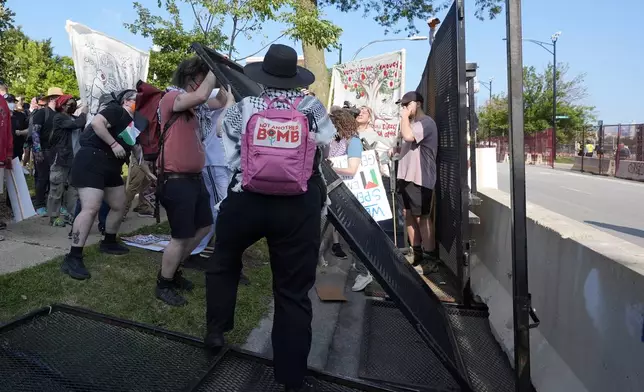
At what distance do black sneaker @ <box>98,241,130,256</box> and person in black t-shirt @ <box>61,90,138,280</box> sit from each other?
Result: 58 cm

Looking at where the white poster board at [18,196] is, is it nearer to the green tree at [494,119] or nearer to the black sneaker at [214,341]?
the black sneaker at [214,341]

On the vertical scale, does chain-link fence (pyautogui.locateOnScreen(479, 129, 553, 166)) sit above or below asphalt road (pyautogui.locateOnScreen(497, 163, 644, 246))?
above

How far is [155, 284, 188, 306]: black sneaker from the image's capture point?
389 centimetres

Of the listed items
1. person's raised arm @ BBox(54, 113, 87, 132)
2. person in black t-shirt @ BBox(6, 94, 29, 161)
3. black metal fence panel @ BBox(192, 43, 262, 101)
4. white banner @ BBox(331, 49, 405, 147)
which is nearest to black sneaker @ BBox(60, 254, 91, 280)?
black metal fence panel @ BBox(192, 43, 262, 101)

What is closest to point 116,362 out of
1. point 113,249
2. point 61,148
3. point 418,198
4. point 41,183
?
point 113,249

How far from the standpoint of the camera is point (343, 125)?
5375 millimetres

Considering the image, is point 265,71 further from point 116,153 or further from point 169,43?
point 169,43

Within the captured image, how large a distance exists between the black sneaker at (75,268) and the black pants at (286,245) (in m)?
2.02

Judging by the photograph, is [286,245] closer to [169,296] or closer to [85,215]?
[169,296]

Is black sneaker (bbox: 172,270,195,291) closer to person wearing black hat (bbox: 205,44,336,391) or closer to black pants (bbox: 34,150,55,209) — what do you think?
person wearing black hat (bbox: 205,44,336,391)

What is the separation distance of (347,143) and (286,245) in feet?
9.93

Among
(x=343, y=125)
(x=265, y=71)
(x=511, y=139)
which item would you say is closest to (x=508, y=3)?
(x=511, y=139)

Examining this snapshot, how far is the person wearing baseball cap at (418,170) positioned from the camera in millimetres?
5273

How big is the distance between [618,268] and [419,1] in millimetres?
19943
